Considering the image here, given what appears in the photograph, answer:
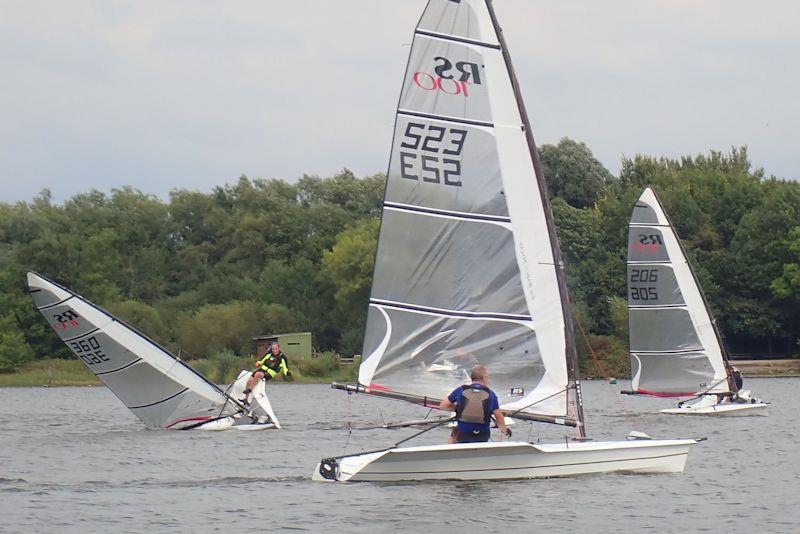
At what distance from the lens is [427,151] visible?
744 inches

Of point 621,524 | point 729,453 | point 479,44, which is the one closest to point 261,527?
point 621,524

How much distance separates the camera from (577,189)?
81312 mm

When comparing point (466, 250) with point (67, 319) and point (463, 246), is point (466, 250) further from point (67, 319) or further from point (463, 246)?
point (67, 319)

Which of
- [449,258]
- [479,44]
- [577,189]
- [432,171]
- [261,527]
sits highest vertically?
[577,189]

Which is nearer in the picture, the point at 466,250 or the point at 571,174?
the point at 466,250

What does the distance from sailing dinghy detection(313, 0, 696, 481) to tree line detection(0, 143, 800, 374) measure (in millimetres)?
46426

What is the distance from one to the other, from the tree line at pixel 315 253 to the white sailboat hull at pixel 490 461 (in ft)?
153

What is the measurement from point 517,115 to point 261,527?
6482mm

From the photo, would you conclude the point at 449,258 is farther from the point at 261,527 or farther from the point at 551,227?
the point at 261,527

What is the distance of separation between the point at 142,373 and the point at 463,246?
11.0m

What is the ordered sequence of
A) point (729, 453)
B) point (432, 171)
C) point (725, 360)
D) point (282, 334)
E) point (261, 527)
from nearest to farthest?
point (261, 527) < point (432, 171) < point (729, 453) < point (725, 360) < point (282, 334)

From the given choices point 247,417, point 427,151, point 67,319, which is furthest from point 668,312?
point 427,151

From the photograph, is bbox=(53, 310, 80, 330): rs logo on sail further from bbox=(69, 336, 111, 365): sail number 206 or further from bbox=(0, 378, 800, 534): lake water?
bbox=(0, 378, 800, 534): lake water

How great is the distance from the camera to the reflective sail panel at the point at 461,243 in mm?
18812
